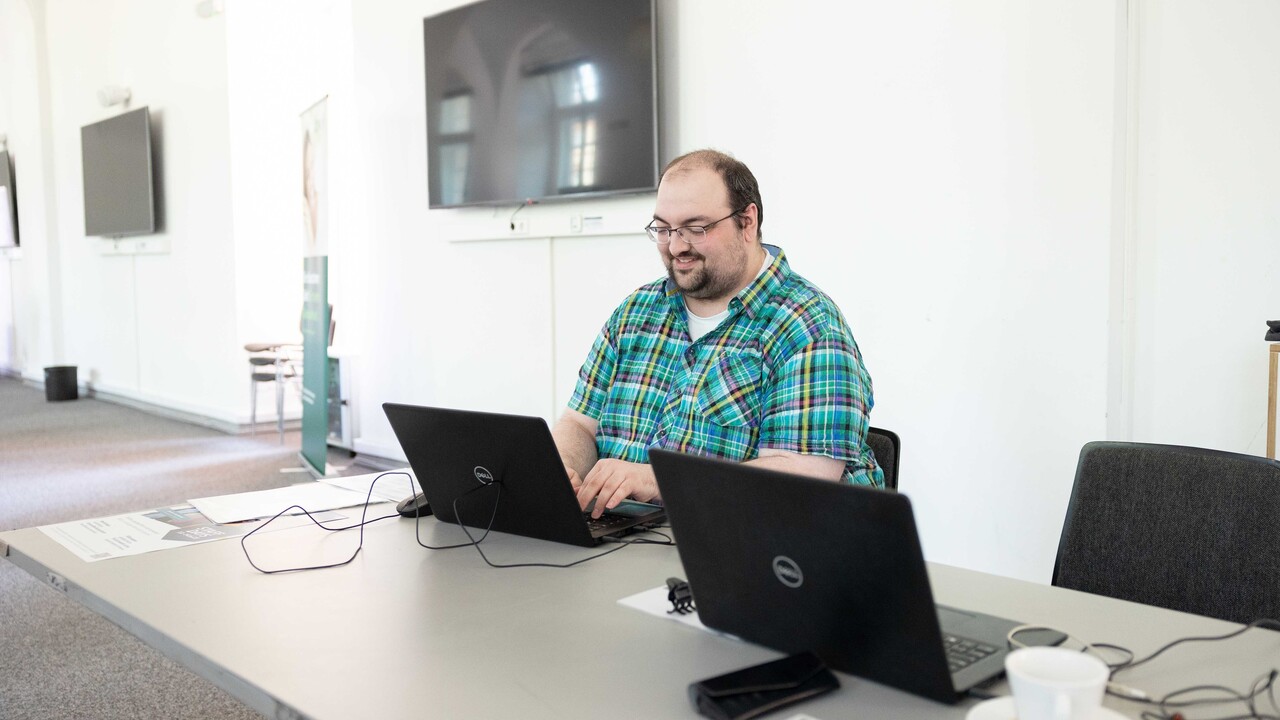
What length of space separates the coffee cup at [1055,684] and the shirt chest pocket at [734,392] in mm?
1166

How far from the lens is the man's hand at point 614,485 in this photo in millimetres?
1745

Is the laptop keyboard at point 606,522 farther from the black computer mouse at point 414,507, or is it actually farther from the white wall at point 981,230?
the white wall at point 981,230

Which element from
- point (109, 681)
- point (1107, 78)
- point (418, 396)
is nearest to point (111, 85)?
point (418, 396)

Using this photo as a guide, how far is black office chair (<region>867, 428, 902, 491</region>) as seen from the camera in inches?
77.7

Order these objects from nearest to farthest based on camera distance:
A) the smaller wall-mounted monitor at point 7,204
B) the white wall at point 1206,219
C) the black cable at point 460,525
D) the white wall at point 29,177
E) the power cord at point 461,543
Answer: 1. the power cord at point 461,543
2. the black cable at point 460,525
3. the white wall at point 1206,219
4. the white wall at point 29,177
5. the smaller wall-mounted monitor at point 7,204

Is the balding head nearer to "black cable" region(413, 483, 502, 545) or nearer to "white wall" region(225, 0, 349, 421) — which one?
"black cable" region(413, 483, 502, 545)

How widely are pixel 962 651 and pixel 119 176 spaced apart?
853 cm

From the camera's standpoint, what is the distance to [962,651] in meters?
1.07

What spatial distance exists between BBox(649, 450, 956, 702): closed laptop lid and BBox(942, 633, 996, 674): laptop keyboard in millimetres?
67

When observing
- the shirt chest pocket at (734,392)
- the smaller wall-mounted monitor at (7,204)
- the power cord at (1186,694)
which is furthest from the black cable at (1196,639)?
the smaller wall-mounted monitor at (7,204)

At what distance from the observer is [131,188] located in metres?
7.96

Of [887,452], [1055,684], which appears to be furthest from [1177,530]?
[1055,684]

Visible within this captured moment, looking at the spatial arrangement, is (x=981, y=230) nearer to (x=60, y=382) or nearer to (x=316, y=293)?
(x=316, y=293)

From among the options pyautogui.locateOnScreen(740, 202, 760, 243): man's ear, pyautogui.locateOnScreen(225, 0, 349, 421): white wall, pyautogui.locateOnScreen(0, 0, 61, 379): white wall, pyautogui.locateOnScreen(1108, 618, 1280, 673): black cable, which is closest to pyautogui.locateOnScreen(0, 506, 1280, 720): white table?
pyautogui.locateOnScreen(1108, 618, 1280, 673): black cable
